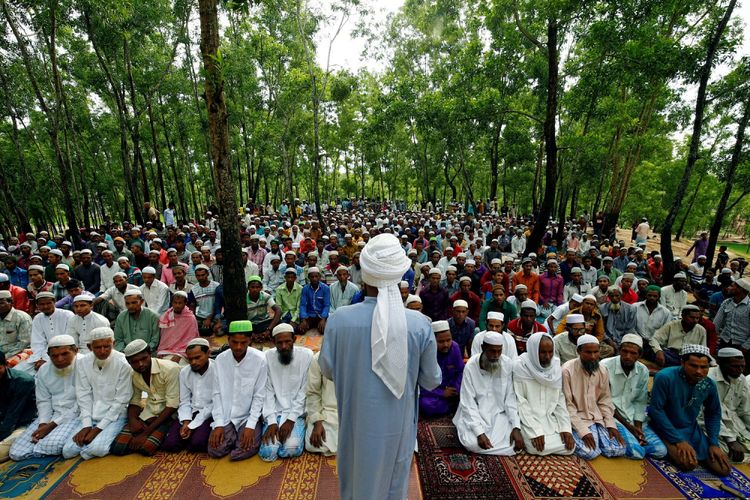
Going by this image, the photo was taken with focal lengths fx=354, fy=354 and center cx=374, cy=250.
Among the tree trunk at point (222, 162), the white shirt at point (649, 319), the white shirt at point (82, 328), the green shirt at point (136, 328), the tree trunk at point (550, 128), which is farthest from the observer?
the tree trunk at point (550, 128)

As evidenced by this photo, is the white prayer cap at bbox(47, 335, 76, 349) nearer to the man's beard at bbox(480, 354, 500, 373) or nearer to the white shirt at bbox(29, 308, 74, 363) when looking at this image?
the white shirt at bbox(29, 308, 74, 363)

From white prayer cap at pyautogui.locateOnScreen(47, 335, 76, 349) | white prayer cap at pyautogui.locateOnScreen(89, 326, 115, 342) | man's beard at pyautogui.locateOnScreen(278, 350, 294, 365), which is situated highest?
white prayer cap at pyautogui.locateOnScreen(89, 326, 115, 342)

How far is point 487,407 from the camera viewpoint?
11.4 feet

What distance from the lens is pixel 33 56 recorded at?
11.9 metres

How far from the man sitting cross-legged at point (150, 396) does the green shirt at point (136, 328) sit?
1.43m

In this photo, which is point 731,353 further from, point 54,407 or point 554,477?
point 54,407

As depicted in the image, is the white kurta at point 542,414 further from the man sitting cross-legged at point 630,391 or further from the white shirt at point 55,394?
the white shirt at point 55,394

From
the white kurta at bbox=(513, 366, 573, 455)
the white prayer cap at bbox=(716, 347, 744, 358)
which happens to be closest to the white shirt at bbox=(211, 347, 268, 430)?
the white kurta at bbox=(513, 366, 573, 455)

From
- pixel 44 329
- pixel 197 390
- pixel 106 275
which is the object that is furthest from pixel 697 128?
pixel 106 275

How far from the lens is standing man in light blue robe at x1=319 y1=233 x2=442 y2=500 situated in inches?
65.0

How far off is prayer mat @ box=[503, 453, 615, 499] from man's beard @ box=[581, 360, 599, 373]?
0.80 meters

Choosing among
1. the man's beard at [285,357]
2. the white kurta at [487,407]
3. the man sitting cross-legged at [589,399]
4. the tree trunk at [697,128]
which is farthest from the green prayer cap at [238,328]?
the tree trunk at [697,128]

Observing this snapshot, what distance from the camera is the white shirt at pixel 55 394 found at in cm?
335

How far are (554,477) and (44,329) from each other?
19.3 ft
